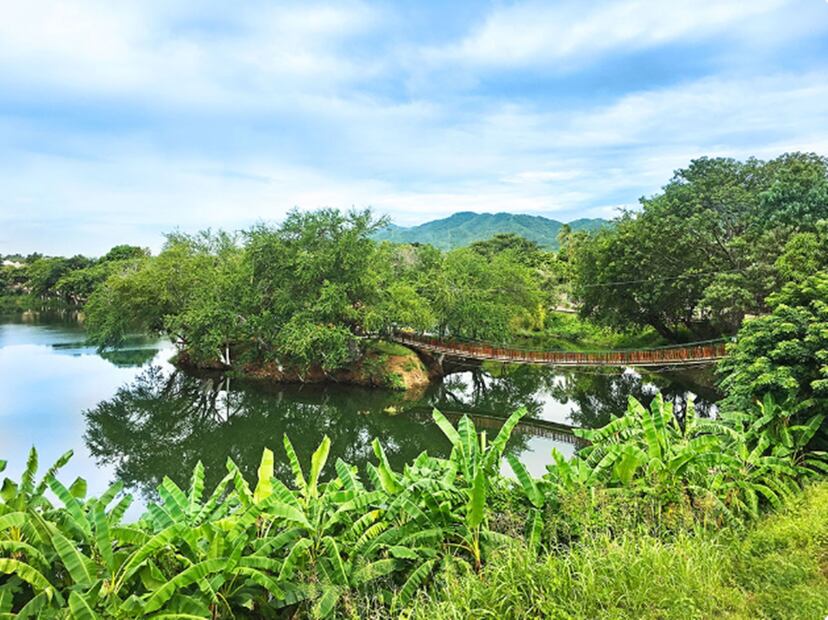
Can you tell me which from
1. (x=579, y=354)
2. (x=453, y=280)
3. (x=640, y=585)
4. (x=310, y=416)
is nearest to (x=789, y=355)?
(x=640, y=585)

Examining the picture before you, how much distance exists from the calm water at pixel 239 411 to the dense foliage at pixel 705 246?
2707 mm

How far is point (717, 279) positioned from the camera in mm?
14227

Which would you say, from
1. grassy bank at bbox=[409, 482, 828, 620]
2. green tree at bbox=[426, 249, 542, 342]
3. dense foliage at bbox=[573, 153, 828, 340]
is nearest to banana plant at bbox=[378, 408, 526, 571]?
grassy bank at bbox=[409, 482, 828, 620]

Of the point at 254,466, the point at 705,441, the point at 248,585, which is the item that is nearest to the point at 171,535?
the point at 248,585

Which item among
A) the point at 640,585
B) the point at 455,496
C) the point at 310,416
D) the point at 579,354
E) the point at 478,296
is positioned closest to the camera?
the point at 640,585

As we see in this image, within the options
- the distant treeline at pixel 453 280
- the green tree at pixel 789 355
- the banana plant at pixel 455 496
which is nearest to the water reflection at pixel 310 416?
the distant treeline at pixel 453 280

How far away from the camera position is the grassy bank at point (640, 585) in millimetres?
2713

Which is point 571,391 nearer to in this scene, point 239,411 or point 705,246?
point 705,246

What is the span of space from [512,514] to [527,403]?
1185 centimetres

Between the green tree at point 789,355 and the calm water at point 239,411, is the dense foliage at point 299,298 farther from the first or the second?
the green tree at point 789,355

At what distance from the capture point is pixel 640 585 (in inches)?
111

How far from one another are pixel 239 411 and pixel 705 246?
15.6 m

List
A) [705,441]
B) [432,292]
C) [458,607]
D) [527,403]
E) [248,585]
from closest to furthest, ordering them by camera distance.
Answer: [458,607]
[248,585]
[705,441]
[527,403]
[432,292]

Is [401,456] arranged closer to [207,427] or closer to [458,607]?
[207,427]
